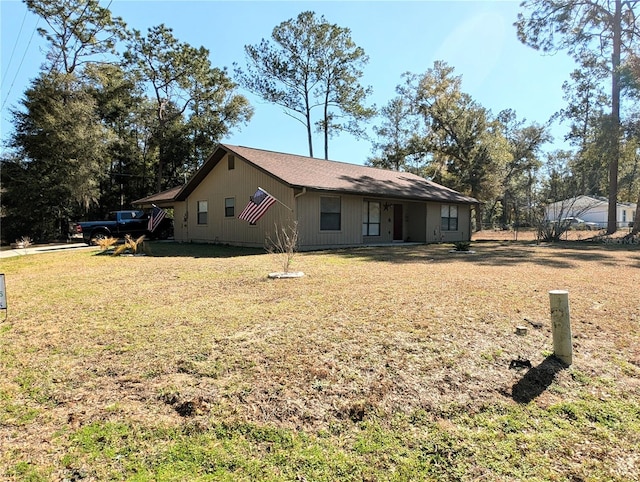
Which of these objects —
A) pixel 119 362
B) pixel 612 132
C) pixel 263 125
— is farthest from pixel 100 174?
pixel 612 132

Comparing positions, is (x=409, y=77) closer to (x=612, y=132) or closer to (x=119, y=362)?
(x=612, y=132)

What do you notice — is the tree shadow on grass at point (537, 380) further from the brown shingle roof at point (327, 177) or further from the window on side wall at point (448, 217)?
the window on side wall at point (448, 217)

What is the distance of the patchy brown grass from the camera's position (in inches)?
112

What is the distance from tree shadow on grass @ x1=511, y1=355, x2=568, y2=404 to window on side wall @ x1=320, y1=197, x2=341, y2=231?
10.9 m

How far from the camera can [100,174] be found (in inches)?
973

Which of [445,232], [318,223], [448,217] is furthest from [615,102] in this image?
[318,223]

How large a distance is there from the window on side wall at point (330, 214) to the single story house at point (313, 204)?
0.04 m

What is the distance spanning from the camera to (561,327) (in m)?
3.75

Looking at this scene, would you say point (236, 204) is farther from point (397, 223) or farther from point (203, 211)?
point (397, 223)

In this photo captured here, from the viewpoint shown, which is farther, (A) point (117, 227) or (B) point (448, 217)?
(B) point (448, 217)

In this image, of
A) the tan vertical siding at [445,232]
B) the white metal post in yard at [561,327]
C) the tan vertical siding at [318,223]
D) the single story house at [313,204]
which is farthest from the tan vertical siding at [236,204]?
the white metal post in yard at [561,327]

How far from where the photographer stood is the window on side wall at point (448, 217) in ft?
63.8

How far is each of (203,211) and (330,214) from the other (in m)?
6.69

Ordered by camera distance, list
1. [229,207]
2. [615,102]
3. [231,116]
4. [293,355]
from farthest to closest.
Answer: [231,116], [615,102], [229,207], [293,355]
